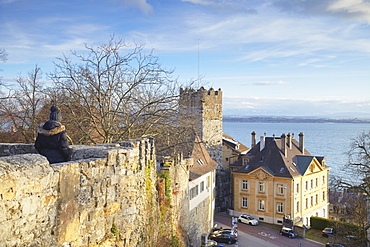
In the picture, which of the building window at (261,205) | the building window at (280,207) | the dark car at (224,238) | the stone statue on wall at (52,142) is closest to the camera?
the stone statue on wall at (52,142)

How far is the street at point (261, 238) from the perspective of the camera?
31634mm

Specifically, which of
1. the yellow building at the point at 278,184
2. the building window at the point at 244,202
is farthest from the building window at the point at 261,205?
the building window at the point at 244,202

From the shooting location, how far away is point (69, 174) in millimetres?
5410

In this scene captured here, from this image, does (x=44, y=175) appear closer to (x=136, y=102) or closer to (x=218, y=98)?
(x=136, y=102)

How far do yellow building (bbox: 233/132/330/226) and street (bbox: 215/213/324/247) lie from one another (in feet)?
11.0

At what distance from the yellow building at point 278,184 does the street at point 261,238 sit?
3.37 m

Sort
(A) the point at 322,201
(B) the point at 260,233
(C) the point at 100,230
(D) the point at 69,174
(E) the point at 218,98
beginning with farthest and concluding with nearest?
(A) the point at 322,201 < (E) the point at 218,98 < (B) the point at 260,233 < (C) the point at 100,230 < (D) the point at 69,174

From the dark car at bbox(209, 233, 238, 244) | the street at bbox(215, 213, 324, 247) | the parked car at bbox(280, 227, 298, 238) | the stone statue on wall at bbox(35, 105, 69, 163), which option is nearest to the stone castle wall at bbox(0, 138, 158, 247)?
the stone statue on wall at bbox(35, 105, 69, 163)

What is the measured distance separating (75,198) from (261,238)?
30795 mm

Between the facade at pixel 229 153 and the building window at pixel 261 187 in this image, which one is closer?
the building window at pixel 261 187

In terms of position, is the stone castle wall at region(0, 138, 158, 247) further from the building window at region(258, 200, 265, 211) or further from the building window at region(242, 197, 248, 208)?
the building window at region(242, 197, 248, 208)

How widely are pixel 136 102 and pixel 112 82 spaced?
5.12 feet

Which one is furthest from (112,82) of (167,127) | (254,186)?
(254,186)

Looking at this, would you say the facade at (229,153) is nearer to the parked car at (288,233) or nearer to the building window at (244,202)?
the building window at (244,202)
